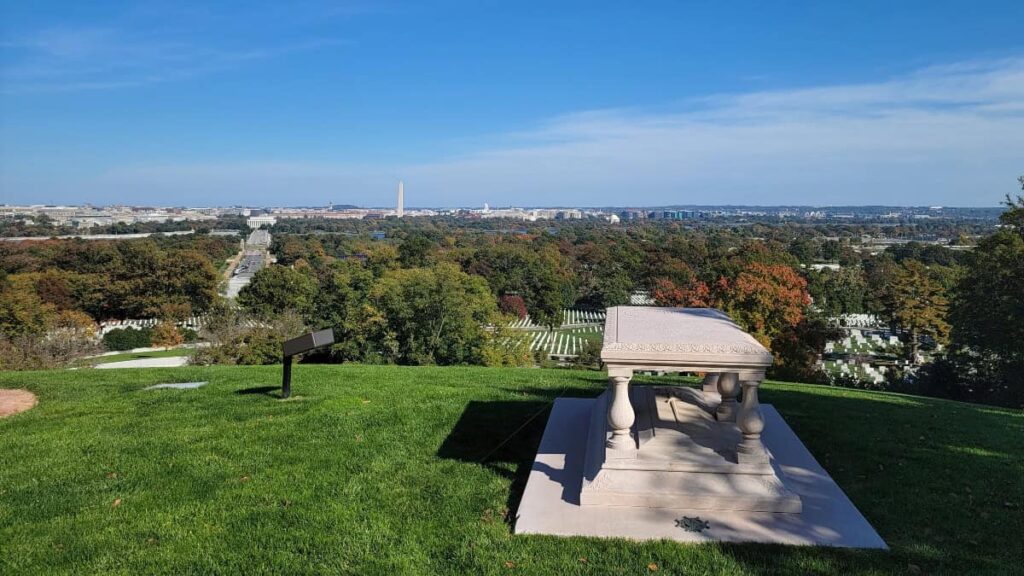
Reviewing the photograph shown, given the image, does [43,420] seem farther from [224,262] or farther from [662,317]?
[224,262]

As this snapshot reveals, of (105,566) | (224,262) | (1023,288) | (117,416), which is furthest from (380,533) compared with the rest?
(224,262)

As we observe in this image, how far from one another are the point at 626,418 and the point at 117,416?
6.93 metres

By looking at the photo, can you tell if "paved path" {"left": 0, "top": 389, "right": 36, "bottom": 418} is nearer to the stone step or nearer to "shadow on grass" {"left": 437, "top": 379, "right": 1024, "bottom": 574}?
"shadow on grass" {"left": 437, "top": 379, "right": 1024, "bottom": 574}

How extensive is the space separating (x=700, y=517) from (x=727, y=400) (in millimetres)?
1932

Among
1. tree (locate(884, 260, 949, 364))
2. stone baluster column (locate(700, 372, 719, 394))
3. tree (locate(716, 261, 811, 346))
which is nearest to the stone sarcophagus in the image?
stone baluster column (locate(700, 372, 719, 394))

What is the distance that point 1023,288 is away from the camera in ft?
60.8

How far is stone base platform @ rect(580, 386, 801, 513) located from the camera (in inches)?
197

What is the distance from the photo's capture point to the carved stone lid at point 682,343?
511cm

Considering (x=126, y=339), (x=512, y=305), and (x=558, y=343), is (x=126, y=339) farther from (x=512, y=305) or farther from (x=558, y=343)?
(x=512, y=305)

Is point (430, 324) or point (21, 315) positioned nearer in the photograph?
point (430, 324)

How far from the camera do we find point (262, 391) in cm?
937

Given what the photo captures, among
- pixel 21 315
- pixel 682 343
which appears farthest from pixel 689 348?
pixel 21 315

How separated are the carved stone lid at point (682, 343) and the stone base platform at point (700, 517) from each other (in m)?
1.24

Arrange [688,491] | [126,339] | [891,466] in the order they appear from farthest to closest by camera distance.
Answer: [126,339] < [891,466] < [688,491]
